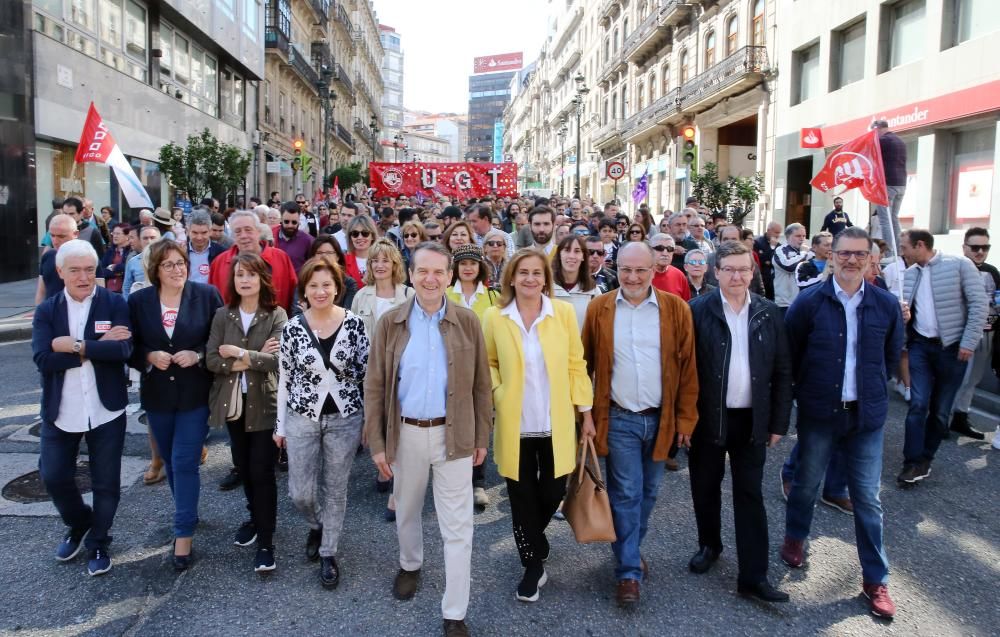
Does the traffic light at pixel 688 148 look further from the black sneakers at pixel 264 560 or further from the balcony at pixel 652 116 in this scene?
the balcony at pixel 652 116

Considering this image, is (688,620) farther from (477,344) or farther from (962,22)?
(962,22)

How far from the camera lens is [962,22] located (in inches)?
629

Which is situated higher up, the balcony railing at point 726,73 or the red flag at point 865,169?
the balcony railing at point 726,73

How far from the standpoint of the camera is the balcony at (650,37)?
36094mm

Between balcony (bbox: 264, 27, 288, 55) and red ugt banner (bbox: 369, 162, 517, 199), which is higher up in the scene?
balcony (bbox: 264, 27, 288, 55)

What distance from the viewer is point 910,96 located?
17562mm

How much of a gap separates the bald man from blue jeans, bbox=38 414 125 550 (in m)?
2.84

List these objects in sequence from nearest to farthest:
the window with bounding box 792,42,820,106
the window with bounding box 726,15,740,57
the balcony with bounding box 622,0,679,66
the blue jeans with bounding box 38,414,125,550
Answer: the blue jeans with bounding box 38,414,125,550
the window with bounding box 792,42,820,106
the window with bounding box 726,15,740,57
the balcony with bounding box 622,0,679,66

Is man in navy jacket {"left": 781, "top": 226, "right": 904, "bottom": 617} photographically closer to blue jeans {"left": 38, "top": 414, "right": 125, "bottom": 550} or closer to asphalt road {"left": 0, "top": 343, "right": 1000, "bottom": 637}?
asphalt road {"left": 0, "top": 343, "right": 1000, "bottom": 637}

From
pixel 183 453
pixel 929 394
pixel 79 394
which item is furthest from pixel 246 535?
pixel 929 394

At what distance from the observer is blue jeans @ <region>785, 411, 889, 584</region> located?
395 cm

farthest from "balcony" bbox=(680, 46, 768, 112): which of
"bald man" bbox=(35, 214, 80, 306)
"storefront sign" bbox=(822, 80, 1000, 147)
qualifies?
"bald man" bbox=(35, 214, 80, 306)

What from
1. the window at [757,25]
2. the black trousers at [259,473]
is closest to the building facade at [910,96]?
the window at [757,25]

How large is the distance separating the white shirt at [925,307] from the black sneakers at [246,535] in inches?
204
